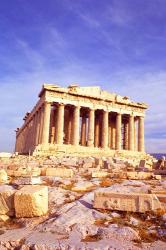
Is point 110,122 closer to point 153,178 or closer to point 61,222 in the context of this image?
point 153,178

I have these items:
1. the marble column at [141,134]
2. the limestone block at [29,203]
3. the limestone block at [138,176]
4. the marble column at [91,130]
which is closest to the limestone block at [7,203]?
the limestone block at [29,203]

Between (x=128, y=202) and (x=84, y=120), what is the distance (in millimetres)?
44646

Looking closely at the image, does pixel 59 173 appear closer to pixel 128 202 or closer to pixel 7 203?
pixel 7 203

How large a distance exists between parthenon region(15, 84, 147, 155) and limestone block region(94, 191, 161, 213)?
2943cm

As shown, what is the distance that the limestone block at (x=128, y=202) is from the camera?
29.3 feet

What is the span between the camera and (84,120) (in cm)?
5359

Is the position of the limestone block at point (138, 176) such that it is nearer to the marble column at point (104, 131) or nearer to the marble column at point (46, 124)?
the marble column at point (46, 124)

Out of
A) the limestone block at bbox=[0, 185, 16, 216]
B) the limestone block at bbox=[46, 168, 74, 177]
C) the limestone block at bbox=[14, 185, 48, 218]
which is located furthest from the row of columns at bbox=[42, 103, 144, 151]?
the limestone block at bbox=[14, 185, 48, 218]

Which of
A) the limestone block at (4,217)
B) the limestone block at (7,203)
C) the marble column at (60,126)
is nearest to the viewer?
the limestone block at (4,217)

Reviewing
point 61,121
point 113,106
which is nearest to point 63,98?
point 61,121

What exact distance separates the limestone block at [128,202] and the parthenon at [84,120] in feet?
96.6

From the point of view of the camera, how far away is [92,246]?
6.55 meters

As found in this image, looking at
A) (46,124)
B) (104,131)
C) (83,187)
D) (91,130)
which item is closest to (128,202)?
(83,187)

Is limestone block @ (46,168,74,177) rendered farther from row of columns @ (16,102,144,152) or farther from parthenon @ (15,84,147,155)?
row of columns @ (16,102,144,152)
